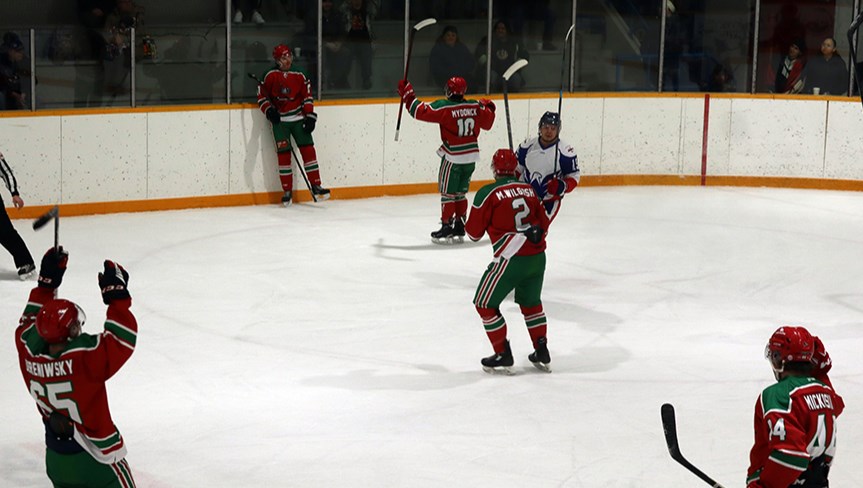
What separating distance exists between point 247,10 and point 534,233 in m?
5.96

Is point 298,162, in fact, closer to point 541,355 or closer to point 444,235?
point 444,235

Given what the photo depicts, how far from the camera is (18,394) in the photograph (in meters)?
6.32

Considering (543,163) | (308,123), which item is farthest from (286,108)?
(543,163)

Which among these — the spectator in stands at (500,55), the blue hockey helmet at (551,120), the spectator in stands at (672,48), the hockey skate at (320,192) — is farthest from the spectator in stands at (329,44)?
the blue hockey helmet at (551,120)

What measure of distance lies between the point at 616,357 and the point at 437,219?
14.2 ft

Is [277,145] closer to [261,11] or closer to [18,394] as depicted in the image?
[261,11]

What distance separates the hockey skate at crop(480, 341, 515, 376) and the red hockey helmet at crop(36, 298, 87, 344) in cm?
319

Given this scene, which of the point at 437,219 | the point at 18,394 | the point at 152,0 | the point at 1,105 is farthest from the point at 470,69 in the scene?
the point at 18,394

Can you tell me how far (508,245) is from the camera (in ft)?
21.8

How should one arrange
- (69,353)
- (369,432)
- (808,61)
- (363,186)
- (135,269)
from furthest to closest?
1. (808,61)
2. (363,186)
3. (135,269)
4. (369,432)
5. (69,353)

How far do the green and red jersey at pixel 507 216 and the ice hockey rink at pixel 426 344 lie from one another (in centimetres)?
70

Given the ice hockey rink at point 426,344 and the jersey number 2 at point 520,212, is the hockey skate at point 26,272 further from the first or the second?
the jersey number 2 at point 520,212

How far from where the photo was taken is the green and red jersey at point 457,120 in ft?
33.4

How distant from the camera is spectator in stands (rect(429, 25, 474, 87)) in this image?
12.7 metres
